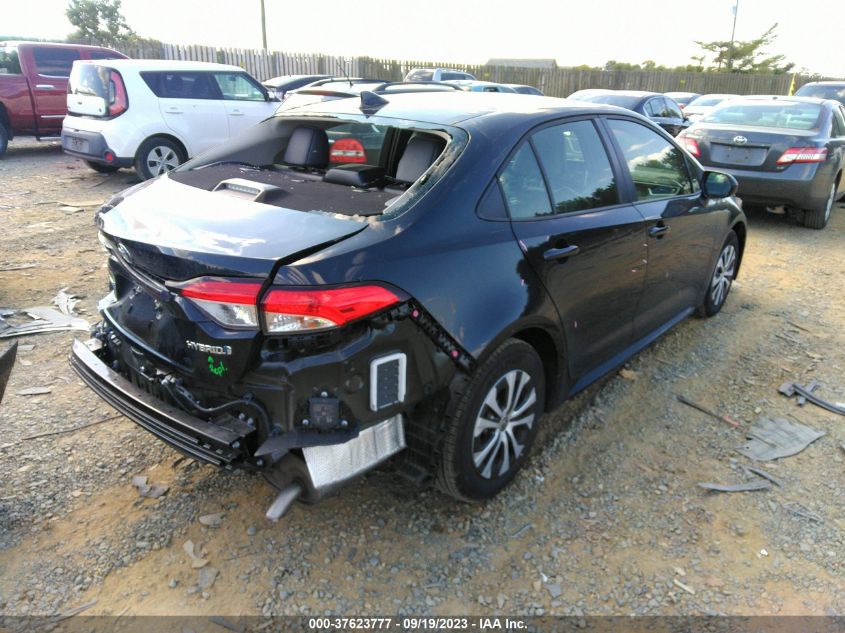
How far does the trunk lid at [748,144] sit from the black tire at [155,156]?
24.1 ft

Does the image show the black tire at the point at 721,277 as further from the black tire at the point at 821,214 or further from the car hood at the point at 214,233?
the black tire at the point at 821,214

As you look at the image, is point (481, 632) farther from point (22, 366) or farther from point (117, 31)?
→ point (117, 31)

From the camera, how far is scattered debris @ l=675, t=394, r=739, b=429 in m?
3.79

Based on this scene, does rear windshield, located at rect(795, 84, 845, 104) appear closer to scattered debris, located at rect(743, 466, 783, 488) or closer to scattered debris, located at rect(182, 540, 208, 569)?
scattered debris, located at rect(743, 466, 783, 488)

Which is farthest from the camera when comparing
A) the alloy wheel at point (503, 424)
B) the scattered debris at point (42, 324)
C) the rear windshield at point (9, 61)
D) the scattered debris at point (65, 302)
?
the rear windshield at point (9, 61)

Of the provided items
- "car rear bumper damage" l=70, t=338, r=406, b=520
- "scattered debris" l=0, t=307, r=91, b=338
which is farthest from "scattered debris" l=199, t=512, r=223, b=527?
"scattered debris" l=0, t=307, r=91, b=338

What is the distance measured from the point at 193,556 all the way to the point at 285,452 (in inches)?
31.2

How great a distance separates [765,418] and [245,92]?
9.34 m

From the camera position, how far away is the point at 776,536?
2.89 m

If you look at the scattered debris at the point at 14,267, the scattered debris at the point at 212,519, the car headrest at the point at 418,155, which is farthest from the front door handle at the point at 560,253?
the scattered debris at the point at 14,267

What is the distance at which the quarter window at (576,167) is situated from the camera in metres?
3.14

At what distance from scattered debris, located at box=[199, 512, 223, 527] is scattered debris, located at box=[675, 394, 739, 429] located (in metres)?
2.77

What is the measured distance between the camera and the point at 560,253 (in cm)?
297

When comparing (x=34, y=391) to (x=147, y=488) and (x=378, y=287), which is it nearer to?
(x=147, y=488)
